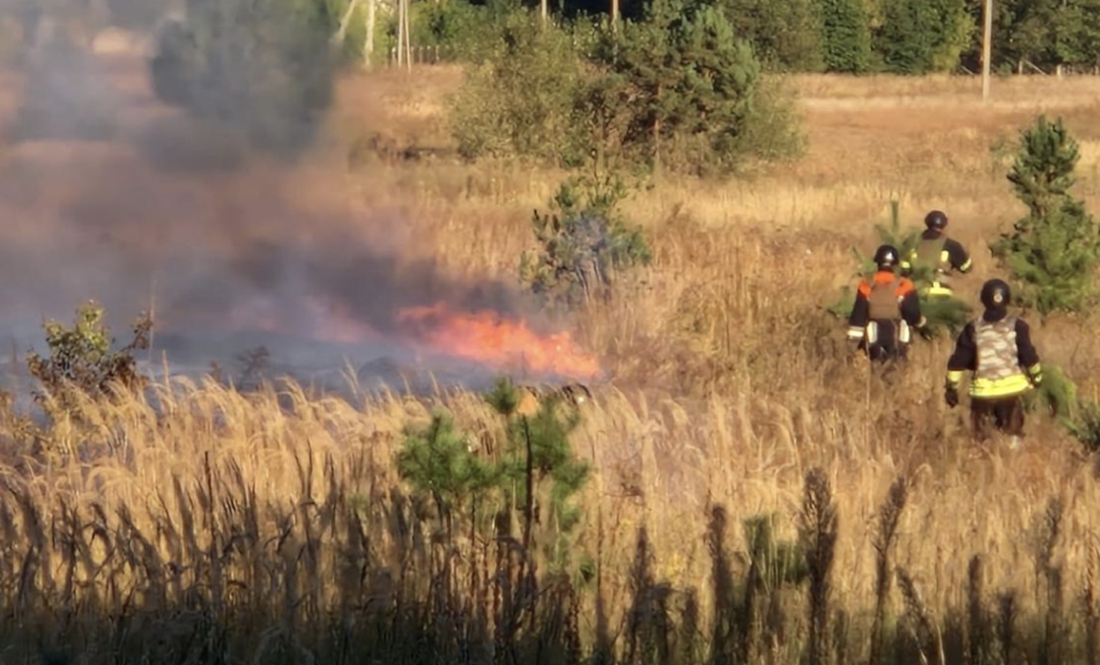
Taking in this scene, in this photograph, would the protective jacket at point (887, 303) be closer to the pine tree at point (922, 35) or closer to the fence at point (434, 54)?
the fence at point (434, 54)

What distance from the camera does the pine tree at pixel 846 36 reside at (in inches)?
2662

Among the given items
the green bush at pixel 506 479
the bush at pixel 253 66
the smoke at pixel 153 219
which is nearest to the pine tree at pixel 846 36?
the smoke at pixel 153 219

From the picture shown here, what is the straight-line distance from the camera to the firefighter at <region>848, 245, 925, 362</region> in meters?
12.6

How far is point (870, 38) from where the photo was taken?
70750 mm

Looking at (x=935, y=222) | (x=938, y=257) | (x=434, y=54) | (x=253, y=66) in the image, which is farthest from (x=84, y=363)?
(x=434, y=54)

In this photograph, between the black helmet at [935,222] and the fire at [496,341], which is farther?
the fire at [496,341]

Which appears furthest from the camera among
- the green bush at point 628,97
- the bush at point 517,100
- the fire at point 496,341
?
the green bush at point 628,97

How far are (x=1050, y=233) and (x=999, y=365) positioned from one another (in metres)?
5.13

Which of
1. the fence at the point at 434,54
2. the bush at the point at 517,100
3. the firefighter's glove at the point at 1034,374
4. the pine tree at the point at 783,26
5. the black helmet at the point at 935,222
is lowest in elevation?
the firefighter's glove at the point at 1034,374

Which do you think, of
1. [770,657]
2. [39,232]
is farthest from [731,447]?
[39,232]

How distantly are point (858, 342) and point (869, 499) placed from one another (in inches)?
229

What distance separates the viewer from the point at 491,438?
7551 millimetres

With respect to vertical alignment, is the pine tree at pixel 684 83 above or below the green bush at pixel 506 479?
above

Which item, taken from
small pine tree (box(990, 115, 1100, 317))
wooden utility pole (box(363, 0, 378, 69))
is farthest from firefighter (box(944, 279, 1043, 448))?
A: wooden utility pole (box(363, 0, 378, 69))
